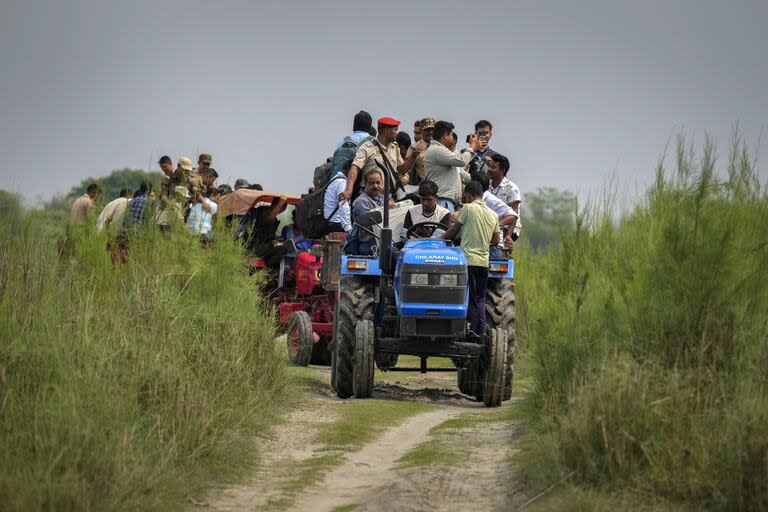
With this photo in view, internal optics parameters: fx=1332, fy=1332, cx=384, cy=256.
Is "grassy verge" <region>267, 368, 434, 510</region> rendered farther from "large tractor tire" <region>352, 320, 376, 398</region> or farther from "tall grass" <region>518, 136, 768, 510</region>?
"tall grass" <region>518, 136, 768, 510</region>

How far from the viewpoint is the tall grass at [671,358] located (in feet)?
27.5

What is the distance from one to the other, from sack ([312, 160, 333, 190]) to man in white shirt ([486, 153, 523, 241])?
2682 mm

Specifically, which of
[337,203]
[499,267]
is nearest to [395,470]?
[499,267]

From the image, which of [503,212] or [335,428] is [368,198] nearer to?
[503,212]

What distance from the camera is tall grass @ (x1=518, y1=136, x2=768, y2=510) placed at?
330 inches

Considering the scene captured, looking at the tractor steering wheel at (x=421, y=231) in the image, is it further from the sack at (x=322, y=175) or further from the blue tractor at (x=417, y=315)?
the sack at (x=322, y=175)

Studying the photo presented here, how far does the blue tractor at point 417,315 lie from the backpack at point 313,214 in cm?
346

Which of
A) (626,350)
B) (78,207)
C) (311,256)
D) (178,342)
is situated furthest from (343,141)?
(626,350)

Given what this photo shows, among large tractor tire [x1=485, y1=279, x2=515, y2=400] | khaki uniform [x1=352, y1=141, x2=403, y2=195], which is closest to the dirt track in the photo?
large tractor tire [x1=485, y1=279, x2=515, y2=400]

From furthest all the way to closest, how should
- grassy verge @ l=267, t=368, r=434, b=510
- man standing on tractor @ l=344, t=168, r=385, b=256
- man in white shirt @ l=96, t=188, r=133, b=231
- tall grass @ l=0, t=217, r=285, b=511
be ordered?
man in white shirt @ l=96, t=188, r=133, b=231 → man standing on tractor @ l=344, t=168, r=385, b=256 → grassy verge @ l=267, t=368, r=434, b=510 → tall grass @ l=0, t=217, r=285, b=511

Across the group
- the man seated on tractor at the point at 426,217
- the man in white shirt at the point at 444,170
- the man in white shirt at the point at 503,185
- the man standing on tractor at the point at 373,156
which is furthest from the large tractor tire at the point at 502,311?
the man standing on tractor at the point at 373,156

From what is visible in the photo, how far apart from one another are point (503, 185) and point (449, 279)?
342 centimetres

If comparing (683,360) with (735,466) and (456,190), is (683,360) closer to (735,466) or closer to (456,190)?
(735,466)

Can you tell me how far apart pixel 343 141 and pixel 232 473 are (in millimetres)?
8614
